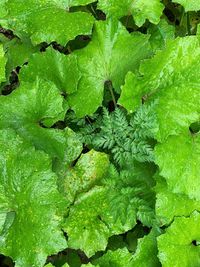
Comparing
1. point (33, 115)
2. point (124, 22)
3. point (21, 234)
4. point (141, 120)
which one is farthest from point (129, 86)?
point (21, 234)

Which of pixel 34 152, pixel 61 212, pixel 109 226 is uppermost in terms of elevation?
pixel 34 152

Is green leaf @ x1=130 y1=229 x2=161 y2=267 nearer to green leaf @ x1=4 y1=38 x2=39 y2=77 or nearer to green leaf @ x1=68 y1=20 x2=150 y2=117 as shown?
green leaf @ x1=68 y1=20 x2=150 y2=117

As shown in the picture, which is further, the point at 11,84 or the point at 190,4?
the point at 11,84

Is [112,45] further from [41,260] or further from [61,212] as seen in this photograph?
[41,260]

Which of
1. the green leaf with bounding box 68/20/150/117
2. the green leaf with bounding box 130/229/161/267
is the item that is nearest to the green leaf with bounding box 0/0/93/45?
the green leaf with bounding box 68/20/150/117

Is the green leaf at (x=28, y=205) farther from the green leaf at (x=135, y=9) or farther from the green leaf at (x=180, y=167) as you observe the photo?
the green leaf at (x=135, y=9)
